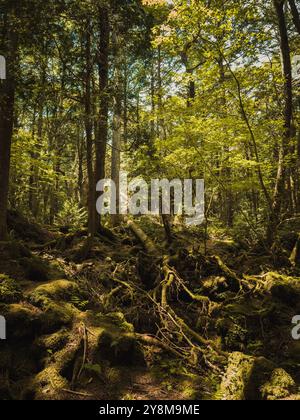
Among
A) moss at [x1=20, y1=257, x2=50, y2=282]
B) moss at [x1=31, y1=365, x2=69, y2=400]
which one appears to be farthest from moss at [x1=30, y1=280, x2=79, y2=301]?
moss at [x1=31, y1=365, x2=69, y2=400]

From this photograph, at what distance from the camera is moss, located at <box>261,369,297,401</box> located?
4.74m

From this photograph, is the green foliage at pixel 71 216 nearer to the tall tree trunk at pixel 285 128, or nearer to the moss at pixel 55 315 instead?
the tall tree trunk at pixel 285 128

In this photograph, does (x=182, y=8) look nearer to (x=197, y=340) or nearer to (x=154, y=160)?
(x=154, y=160)

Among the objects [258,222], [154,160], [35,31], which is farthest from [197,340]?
[258,222]

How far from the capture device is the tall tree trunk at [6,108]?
25.3 feet

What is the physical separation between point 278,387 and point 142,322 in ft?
11.1

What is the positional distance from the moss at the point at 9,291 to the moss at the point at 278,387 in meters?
4.47

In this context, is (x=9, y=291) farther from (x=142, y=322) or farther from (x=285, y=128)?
(x=285, y=128)

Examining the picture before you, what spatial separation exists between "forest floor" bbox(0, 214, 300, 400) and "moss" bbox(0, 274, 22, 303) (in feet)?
0.07

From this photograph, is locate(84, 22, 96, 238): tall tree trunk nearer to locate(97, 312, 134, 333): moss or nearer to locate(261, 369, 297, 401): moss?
locate(97, 312, 134, 333): moss

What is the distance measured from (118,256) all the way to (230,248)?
14.5 ft

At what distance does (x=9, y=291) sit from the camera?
6.19m

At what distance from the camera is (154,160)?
1206 cm

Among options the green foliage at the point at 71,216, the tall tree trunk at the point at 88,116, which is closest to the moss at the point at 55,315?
the tall tree trunk at the point at 88,116
